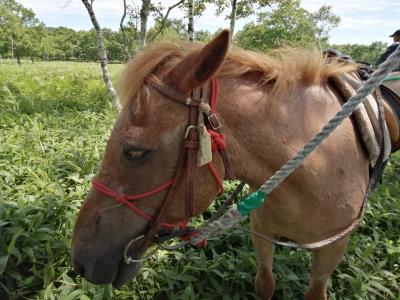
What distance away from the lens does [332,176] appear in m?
1.88

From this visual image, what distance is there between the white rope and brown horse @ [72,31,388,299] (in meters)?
0.13

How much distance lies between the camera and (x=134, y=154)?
146cm

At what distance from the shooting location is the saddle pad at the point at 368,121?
1970 mm

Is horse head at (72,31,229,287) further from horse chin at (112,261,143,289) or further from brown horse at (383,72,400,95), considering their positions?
brown horse at (383,72,400,95)

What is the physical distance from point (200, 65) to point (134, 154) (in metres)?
0.48

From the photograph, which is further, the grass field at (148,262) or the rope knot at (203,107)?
the grass field at (148,262)

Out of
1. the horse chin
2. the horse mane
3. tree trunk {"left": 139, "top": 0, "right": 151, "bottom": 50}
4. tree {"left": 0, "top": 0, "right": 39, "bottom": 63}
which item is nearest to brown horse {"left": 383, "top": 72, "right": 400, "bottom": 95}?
the horse mane

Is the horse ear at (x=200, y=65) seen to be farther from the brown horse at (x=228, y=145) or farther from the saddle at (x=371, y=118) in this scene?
the saddle at (x=371, y=118)

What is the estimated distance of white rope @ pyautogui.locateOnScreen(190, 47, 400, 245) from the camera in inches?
49.6

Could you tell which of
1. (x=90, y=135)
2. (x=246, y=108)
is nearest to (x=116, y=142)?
(x=246, y=108)

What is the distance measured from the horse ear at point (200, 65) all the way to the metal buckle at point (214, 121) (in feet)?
0.50

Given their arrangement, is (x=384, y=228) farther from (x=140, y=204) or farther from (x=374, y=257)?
(x=140, y=204)

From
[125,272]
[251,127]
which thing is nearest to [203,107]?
[251,127]

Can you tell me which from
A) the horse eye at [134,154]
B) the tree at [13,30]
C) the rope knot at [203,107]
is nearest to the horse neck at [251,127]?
the rope knot at [203,107]
